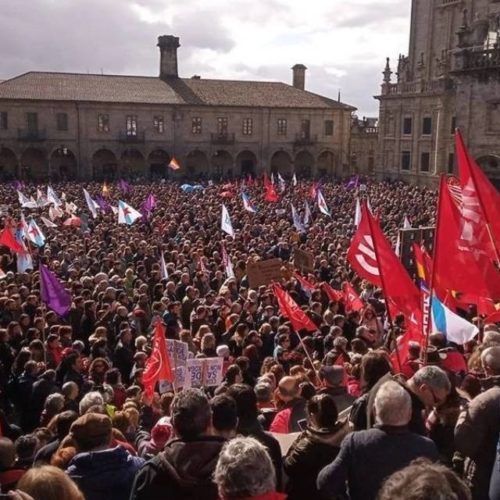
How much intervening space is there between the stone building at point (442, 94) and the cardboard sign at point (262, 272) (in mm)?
27189

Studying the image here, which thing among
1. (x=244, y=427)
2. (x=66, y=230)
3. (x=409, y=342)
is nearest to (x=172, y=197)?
(x=66, y=230)

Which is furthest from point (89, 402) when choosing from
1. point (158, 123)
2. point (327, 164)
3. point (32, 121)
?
point (327, 164)

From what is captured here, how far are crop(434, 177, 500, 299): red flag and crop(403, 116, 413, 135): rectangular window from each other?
44.1m

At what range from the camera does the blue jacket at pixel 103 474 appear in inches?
166

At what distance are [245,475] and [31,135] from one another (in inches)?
2244

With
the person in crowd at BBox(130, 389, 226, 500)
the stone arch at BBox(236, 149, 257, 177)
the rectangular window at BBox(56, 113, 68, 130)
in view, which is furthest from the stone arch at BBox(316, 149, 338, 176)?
the person in crowd at BBox(130, 389, 226, 500)

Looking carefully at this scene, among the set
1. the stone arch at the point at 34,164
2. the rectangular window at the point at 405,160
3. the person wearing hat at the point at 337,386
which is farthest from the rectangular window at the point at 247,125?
the person wearing hat at the point at 337,386

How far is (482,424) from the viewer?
4.44 meters

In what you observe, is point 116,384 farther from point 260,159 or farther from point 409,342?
point 260,159

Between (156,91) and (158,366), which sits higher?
(156,91)

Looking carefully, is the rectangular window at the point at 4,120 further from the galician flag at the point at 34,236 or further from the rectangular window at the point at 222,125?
the galician flag at the point at 34,236

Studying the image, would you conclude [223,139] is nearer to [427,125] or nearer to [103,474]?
[427,125]

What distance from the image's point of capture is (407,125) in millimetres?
51656

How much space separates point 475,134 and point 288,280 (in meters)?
26.5
